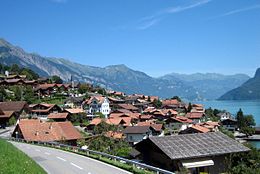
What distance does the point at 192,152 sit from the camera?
71.9 feet

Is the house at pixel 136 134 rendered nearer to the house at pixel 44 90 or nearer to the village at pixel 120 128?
the village at pixel 120 128

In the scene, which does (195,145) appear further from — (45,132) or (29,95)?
(29,95)

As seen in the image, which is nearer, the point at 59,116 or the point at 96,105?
A: the point at 59,116

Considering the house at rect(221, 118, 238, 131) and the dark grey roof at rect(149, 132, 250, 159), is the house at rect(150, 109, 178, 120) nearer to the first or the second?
the house at rect(221, 118, 238, 131)

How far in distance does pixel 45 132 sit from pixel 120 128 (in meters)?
29.6

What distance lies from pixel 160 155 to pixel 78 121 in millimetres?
61670

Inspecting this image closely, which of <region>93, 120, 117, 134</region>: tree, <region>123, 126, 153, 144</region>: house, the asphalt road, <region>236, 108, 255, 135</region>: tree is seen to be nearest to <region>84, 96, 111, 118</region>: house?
<region>123, 126, 153, 144</region>: house

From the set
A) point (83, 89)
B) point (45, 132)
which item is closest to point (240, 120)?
point (83, 89)

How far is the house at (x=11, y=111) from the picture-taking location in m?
68.6

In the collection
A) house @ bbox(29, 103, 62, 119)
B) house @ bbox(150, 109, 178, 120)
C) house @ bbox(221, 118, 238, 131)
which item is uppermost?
house @ bbox(29, 103, 62, 119)

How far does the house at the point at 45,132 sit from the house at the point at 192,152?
1021 inches

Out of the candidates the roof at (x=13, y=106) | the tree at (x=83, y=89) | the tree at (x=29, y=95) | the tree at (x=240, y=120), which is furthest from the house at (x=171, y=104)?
the roof at (x=13, y=106)

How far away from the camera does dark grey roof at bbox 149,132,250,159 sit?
854 inches

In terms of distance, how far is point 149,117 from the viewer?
98375mm
